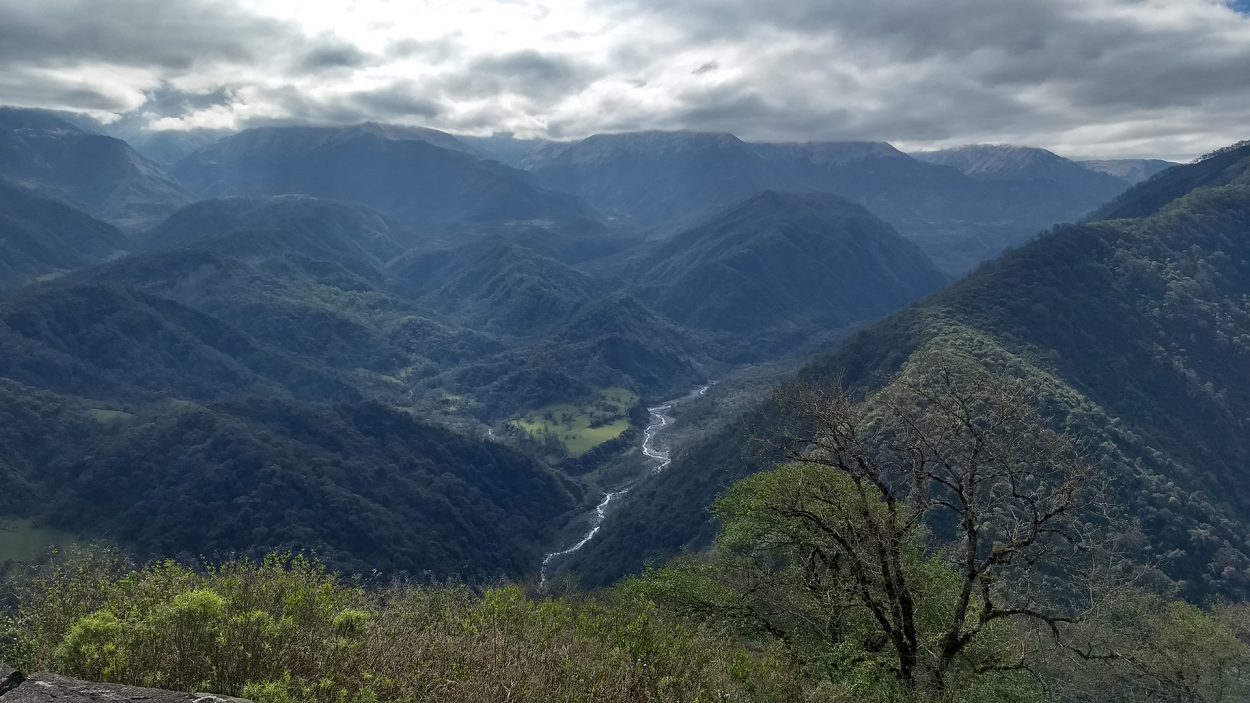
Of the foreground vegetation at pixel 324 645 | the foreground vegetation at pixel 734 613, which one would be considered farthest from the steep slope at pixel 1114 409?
the foreground vegetation at pixel 324 645

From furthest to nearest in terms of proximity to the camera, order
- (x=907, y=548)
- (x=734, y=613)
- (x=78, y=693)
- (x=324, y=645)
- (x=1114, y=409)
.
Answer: (x=1114, y=409) < (x=734, y=613) < (x=907, y=548) < (x=324, y=645) < (x=78, y=693)

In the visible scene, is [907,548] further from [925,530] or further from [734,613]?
[734,613]

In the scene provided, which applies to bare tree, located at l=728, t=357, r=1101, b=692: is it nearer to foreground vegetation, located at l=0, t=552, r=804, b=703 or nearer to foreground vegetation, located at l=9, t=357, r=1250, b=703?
foreground vegetation, located at l=9, t=357, r=1250, b=703

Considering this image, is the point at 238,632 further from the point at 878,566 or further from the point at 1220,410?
the point at 1220,410

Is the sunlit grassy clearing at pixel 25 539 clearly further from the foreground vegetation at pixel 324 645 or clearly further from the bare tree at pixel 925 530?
the bare tree at pixel 925 530

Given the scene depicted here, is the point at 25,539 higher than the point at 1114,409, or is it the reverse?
the point at 1114,409

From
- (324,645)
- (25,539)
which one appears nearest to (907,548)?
(324,645)

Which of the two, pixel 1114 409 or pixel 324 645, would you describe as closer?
pixel 324 645
